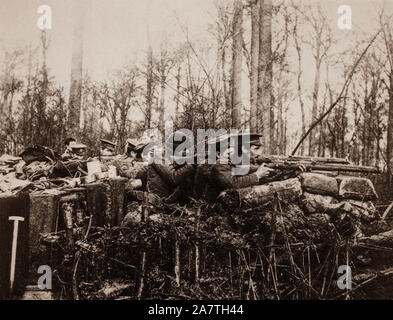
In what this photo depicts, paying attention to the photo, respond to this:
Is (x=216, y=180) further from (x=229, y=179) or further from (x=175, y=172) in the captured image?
(x=175, y=172)

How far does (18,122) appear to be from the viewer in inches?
421

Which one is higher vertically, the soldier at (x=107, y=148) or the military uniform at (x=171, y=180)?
the soldier at (x=107, y=148)

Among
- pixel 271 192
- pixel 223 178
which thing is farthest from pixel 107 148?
pixel 271 192

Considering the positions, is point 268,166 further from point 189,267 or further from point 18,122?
point 18,122

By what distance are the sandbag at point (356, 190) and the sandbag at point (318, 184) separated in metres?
0.14

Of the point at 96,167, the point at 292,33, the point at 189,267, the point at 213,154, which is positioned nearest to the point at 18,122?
the point at 96,167

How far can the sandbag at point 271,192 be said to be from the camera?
686cm

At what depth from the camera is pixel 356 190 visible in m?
7.50

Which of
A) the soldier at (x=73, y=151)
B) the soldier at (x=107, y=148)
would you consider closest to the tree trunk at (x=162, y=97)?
the soldier at (x=107, y=148)

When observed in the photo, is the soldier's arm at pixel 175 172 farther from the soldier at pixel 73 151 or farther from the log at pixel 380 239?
the log at pixel 380 239

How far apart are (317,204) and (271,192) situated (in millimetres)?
945

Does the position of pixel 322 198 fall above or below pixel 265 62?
below

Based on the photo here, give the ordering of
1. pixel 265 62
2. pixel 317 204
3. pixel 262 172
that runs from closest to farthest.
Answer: pixel 262 172 → pixel 317 204 → pixel 265 62
